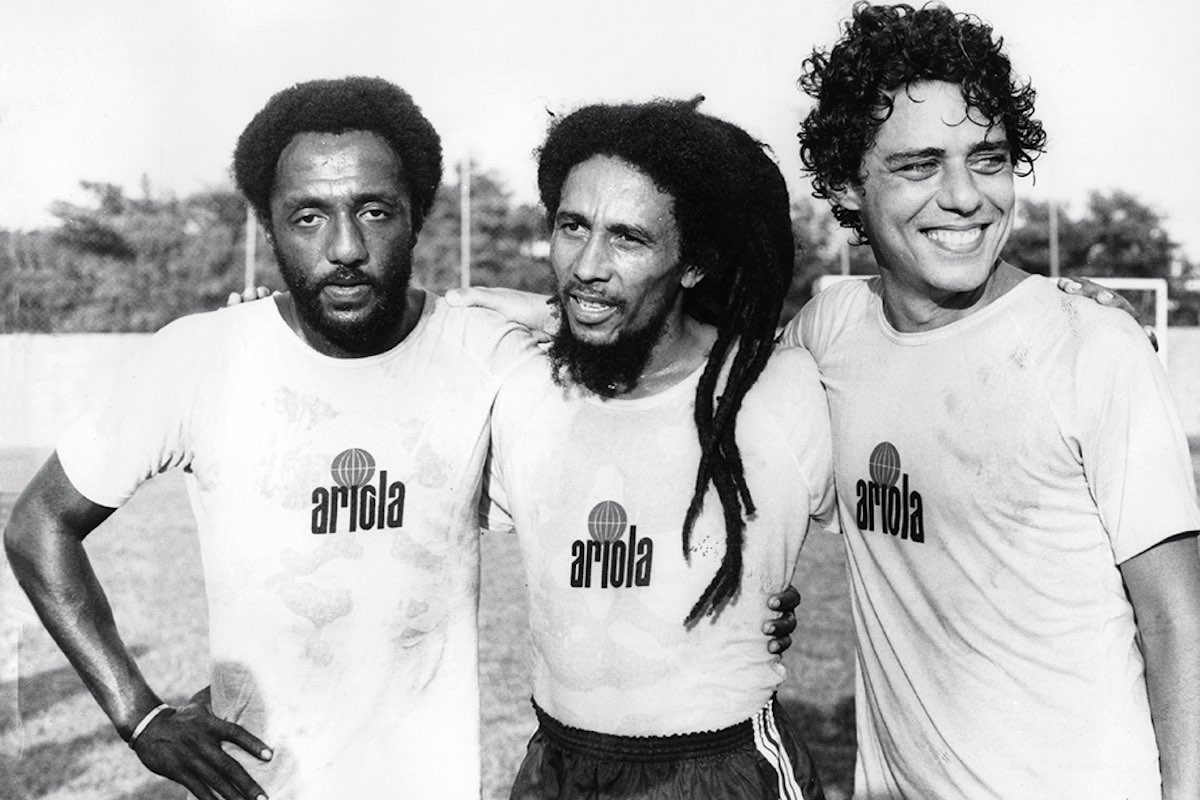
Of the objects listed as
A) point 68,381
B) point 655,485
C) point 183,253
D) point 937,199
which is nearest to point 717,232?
point 937,199

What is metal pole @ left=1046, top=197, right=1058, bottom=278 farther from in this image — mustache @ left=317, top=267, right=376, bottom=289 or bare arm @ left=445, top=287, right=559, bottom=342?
mustache @ left=317, top=267, right=376, bottom=289

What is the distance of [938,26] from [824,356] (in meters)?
→ 0.87

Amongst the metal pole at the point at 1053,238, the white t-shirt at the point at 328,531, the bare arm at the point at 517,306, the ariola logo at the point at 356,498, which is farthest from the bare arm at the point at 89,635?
the metal pole at the point at 1053,238

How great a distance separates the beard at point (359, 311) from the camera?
2898mm

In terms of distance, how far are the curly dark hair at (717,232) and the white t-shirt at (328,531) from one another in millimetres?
582

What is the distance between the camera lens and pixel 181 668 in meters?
6.66

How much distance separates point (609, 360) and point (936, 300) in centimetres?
79

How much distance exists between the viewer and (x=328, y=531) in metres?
2.91

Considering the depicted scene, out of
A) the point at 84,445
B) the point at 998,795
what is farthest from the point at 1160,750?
the point at 84,445

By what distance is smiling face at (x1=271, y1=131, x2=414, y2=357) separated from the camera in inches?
114

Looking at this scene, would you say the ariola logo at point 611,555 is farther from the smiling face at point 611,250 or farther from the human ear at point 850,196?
the human ear at point 850,196

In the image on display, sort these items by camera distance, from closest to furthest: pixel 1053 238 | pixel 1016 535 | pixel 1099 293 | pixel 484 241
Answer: pixel 1016 535 < pixel 1099 293 < pixel 484 241 < pixel 1053 238

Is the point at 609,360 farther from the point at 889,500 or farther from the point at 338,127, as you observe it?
the point at 338,127

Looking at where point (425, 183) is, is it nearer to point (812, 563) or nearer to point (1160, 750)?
point (1160, 750)
